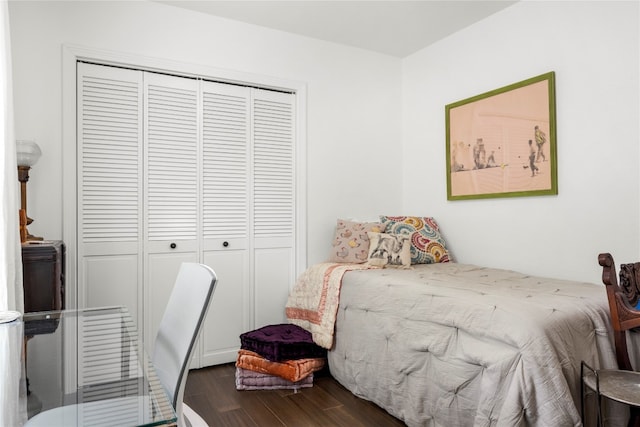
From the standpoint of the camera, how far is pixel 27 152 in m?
2.36

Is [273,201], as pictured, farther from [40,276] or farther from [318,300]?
[40,276]

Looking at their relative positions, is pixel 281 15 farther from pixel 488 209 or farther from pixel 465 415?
pixel 465 415

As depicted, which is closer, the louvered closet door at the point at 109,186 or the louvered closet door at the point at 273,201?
the louvered closet door at the point at 109,186

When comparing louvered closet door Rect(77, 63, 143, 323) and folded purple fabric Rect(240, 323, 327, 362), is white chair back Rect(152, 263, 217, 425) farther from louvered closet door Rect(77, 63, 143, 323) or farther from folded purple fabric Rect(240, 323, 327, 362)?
louvered closet door Rect(77, 63, 143, 323)

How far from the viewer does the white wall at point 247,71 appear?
8.55 ft

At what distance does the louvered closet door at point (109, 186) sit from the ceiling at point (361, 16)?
2.37ft

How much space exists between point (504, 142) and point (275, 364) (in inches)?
86.9

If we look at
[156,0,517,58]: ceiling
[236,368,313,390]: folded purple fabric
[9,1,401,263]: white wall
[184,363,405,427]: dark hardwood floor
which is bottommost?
[184,363,405,427]: dark hardwood floor

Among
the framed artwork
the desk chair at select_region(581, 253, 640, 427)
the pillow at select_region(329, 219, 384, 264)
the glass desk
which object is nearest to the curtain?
the glass desk

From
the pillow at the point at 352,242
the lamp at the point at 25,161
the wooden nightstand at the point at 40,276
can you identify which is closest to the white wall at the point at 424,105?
the lamp at the point at 25,161

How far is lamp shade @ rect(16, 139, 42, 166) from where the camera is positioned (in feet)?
7.71

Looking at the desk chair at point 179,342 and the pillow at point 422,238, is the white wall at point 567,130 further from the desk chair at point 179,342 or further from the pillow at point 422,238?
the desk chair at point 179,342

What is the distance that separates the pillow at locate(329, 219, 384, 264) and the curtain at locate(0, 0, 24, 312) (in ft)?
6.62

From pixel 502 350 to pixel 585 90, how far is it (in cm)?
176
